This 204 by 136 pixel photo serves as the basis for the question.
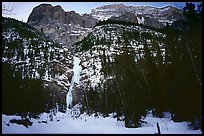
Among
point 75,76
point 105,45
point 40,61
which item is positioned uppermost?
point 105,45

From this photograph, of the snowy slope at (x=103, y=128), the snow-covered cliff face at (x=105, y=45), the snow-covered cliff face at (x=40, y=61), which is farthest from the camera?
the snow-covered cliff face at (x=105, y=45)

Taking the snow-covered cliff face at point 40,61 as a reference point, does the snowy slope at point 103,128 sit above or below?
below

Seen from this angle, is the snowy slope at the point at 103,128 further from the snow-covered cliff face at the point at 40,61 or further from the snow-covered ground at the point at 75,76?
the snow-covered ground at the point at 75,76

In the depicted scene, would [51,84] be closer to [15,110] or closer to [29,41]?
[29,41]

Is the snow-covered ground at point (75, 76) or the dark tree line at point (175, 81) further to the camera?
the snow-covered ground at point (75, 76)

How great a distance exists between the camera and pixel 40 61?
11675 centimetres

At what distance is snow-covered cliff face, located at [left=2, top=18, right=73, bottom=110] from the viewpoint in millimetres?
97062

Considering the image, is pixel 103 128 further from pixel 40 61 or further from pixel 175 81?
pixel 40 61

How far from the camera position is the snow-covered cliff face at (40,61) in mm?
97062

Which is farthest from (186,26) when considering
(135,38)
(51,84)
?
(135,38)

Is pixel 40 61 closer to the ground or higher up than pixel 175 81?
higher up

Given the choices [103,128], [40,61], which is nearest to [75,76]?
[40,61]

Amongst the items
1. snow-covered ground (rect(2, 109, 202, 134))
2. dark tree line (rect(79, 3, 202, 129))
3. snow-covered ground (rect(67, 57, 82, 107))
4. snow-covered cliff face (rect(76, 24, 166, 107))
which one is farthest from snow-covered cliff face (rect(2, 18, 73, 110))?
snow-covered ground (rect(2, 109, 202, 134))

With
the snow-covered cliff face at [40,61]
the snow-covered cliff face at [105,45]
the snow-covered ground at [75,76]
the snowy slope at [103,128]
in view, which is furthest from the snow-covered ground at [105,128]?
the snow-covered cliff face at [105,45]
